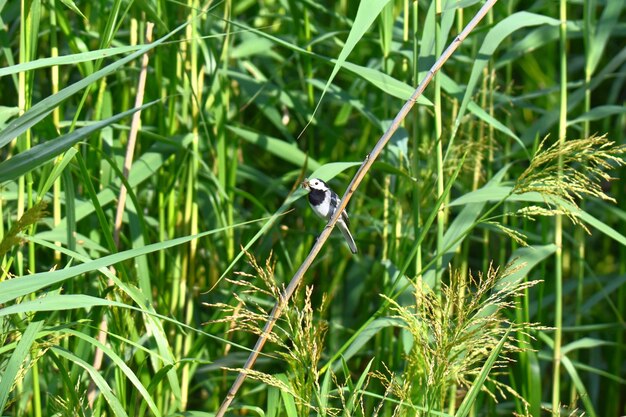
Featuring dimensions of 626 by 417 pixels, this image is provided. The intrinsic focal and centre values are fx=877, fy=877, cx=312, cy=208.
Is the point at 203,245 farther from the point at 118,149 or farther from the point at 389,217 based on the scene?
the point at 389,217

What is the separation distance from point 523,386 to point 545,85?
1.96 m

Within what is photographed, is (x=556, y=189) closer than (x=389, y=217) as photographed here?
Yes

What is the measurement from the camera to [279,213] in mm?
1657

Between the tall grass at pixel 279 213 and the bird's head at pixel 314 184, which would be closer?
the tall grass at pixel 279 213

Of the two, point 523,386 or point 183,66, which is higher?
point 183,66

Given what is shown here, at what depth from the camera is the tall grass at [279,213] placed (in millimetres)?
1766

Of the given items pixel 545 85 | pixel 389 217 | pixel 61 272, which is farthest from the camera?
pixel 545 85

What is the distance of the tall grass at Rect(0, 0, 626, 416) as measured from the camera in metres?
1.77

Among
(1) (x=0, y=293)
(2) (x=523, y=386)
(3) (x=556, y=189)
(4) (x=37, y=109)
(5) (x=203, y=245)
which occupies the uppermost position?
(4) (x=37, y=109)

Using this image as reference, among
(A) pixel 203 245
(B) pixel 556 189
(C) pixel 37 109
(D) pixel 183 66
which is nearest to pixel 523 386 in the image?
(B) pixel 556 189

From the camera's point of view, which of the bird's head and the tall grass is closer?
the tall grass

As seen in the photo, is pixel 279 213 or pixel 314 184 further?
pixel 314 184

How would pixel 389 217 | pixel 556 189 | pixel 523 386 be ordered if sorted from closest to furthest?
1. pixel 556 189
2. pixel 523 386
3. pixel 389 217

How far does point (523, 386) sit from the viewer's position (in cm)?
232
